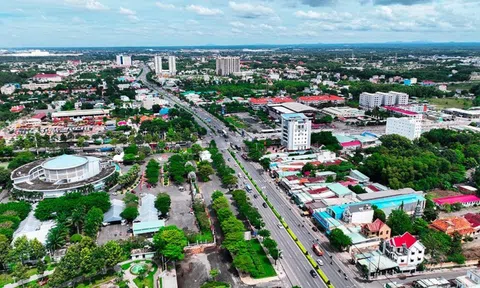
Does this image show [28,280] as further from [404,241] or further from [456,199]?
[456,199]

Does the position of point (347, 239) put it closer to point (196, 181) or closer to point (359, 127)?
point (196, 181)

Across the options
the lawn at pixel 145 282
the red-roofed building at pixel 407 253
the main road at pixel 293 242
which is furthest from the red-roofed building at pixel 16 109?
the red-roofed building at pixel 407 253

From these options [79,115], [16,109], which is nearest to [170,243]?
[79,115]

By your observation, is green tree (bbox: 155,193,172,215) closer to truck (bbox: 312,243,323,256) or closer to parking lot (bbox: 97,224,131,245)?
parking lot (bbox: 97,224,131,245)

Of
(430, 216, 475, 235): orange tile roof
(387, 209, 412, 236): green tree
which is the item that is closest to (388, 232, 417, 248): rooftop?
(387, 209, 412, 236): green tree

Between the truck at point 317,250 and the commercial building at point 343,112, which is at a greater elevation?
the commercial building at point 343,112

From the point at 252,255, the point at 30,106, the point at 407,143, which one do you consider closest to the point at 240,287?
the point at 252,255

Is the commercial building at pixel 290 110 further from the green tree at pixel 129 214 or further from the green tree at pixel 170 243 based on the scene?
the green tree at pixel 170 243
